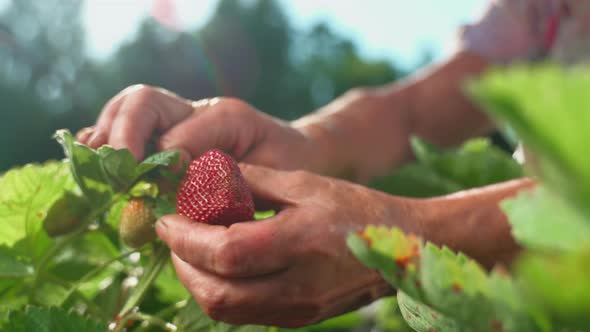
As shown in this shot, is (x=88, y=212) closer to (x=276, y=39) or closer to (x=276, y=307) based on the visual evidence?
(x=276, y=307)

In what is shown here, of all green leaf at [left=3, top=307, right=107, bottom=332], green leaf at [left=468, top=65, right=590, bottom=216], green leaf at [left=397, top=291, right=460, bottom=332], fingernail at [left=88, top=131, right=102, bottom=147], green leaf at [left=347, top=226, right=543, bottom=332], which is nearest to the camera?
green leaf at [left=468, top=65, right=590, bottom=216]

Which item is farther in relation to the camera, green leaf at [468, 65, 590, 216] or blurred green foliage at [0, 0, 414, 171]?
blurred green foliage at [0, 0, 414, 171]

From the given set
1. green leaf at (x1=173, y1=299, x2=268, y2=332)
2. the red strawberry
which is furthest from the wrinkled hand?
green leaf at (x1=173, y1=299, x2=268, y2=332)

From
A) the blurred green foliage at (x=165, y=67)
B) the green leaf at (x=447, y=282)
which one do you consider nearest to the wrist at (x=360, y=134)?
the green leaf at (x=447, y=282)

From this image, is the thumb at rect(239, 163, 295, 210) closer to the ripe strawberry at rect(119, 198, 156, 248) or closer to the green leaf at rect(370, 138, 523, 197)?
the ripe strawberry at rect(119, 198, 156, 248)

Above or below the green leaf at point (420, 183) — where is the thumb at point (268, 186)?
above

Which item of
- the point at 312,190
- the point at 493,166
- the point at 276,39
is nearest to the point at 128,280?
the point at 312,190

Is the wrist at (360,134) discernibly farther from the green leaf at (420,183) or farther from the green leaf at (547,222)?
the green leaf at (547,222)
